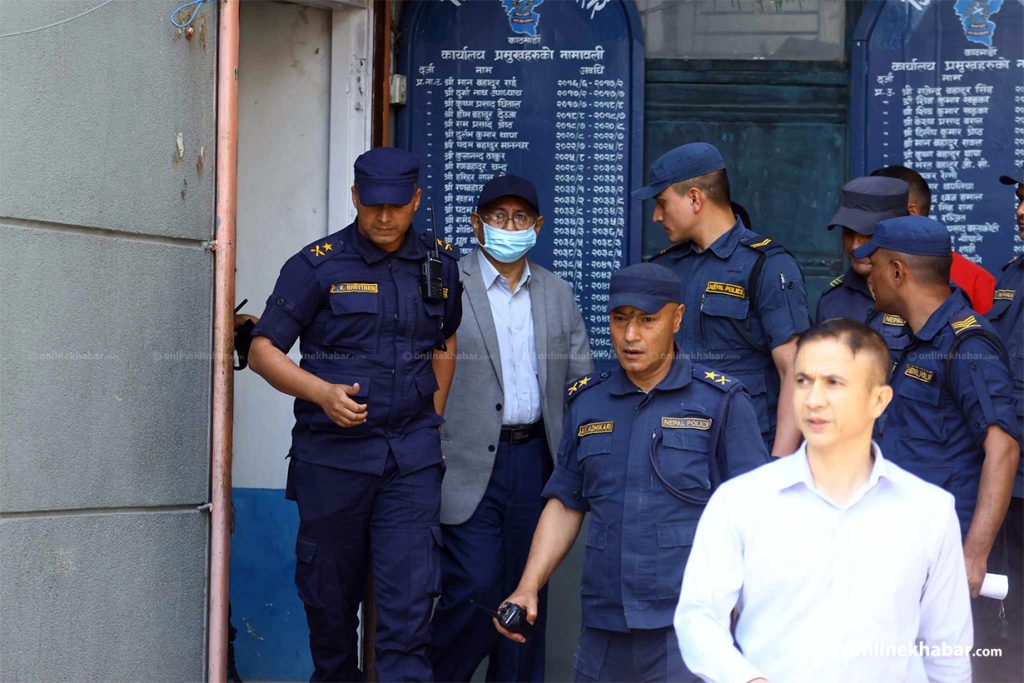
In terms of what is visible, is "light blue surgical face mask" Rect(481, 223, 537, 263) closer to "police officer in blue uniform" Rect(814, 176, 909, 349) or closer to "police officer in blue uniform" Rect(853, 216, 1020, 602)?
"police officer in blue uniform" Rect(814, 176, 909, 349)

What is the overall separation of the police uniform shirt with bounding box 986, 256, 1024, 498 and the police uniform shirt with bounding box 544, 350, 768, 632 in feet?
4.32

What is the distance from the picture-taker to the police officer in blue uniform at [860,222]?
15.9ft

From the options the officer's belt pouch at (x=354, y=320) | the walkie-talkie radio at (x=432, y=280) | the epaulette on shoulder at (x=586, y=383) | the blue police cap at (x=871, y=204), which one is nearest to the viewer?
the epaulette on shoulder at (x=586, y=383)

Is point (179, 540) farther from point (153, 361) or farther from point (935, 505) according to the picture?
point (935, 505)

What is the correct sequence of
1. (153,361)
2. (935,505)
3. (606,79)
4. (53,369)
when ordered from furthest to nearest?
(606,79) → (153,361) → (53,369) → (935,505)

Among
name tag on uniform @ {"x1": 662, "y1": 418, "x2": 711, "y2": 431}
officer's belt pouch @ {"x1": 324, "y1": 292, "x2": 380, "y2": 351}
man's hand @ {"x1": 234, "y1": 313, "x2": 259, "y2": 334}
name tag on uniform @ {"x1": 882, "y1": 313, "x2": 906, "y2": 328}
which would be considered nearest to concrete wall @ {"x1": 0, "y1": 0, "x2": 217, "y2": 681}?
man's hand @ {"x1": 234, "y1": 313, "x2": 259, "y2": 334}

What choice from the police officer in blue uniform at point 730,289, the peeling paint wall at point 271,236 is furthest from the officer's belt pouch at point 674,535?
the peeling paint wall at point 271,236

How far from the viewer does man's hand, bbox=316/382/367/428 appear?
430cm

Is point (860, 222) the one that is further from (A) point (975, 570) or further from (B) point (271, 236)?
(B) point (271, 236)

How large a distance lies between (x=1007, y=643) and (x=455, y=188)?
2.97m

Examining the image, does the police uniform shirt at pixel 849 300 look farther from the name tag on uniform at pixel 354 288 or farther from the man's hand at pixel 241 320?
the man's hand at pixel 241 320

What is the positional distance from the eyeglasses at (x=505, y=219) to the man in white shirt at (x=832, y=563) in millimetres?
2392

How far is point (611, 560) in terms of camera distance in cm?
373

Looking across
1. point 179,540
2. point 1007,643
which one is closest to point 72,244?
point 179,540
